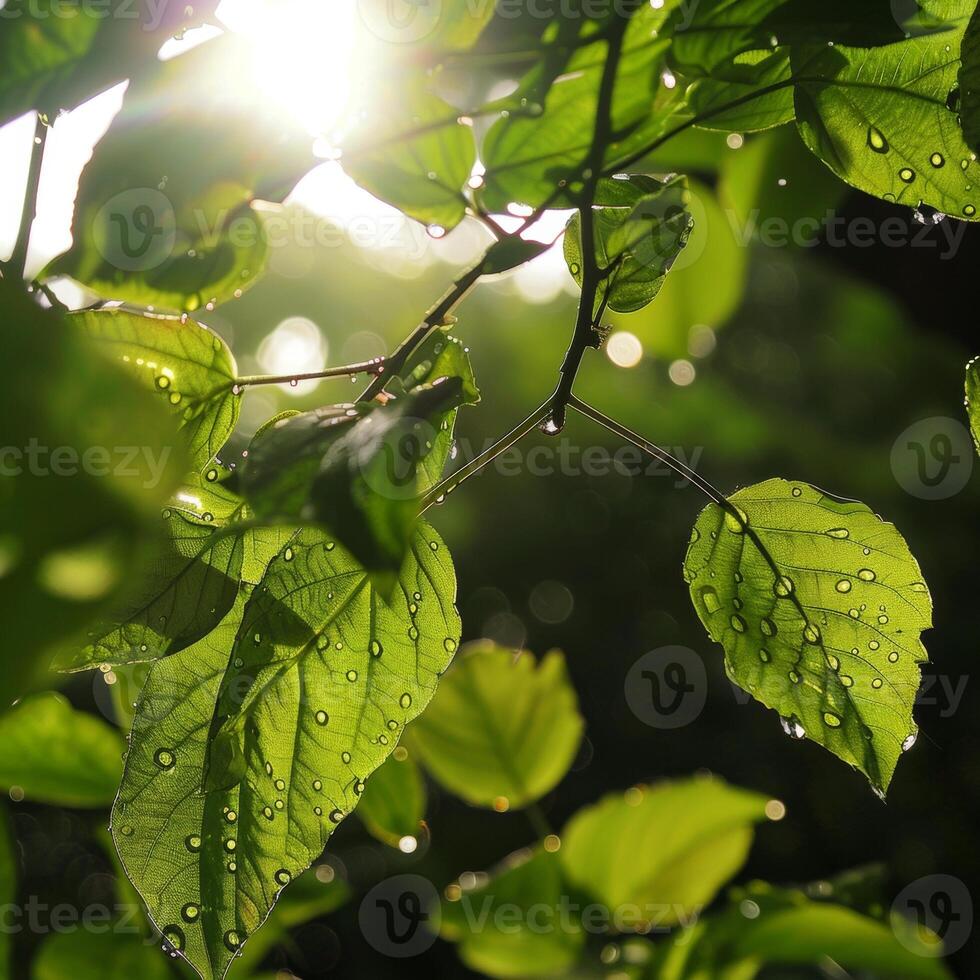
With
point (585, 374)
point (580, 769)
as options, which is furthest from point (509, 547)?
point (585, 374)

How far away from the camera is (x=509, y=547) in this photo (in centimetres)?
411

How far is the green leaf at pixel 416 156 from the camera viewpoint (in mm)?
487

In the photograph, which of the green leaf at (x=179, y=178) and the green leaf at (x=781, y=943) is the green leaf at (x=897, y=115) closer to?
the green leaf at (x=179, y=178)

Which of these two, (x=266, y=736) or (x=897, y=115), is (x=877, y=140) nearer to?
(x=897, y=115)

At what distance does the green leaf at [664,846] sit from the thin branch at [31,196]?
748 millimetres

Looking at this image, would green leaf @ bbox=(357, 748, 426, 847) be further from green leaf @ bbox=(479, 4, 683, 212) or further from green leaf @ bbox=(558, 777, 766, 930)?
green leaf @ bbox=(479, 4, 683, 212)

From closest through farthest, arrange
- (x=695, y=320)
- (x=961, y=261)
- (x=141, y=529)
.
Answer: (x=141, y=529)
(x=961, y=261)
(x=695, y=320)

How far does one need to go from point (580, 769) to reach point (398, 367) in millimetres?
3817

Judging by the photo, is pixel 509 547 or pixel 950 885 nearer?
pixel 950 885

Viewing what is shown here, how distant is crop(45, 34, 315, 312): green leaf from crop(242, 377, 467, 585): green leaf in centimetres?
17

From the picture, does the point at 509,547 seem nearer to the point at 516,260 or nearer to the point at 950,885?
→ the point at 950,885
